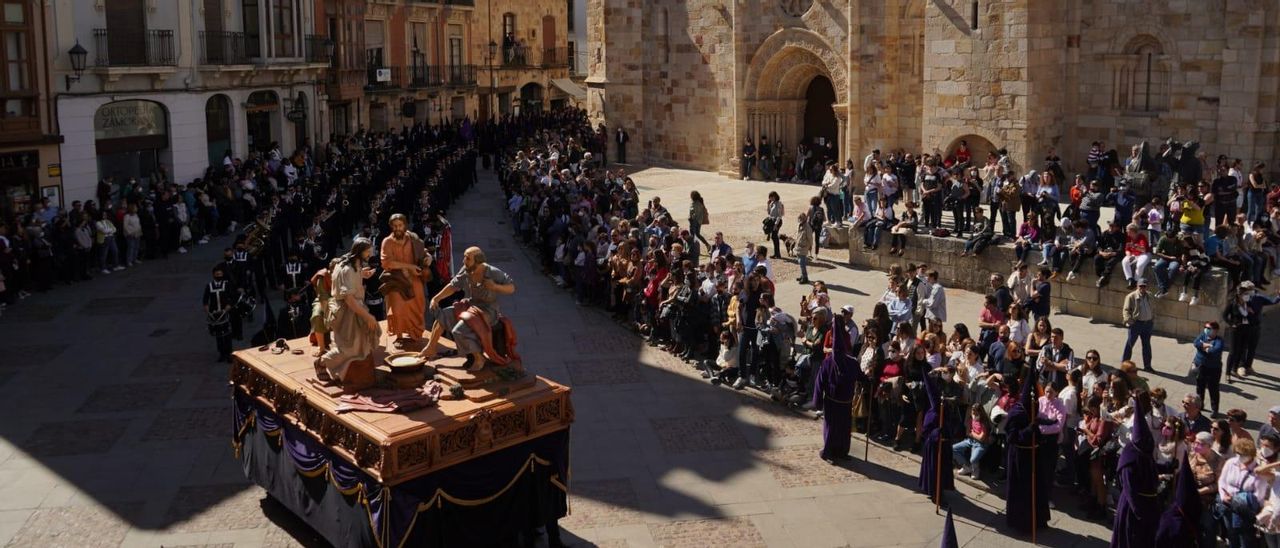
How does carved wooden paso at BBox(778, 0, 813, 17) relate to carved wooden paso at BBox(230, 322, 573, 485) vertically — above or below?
above

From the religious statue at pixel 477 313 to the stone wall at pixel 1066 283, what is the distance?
1149 centimetres

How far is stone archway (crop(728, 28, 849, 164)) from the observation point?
3219cm

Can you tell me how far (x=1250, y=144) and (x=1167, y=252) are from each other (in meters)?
8.94

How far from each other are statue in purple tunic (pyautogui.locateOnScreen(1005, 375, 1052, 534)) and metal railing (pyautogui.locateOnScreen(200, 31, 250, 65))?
24.2m

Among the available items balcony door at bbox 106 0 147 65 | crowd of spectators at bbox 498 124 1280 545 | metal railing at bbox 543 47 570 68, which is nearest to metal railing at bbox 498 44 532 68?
metal railing at bbox 543 47 570 68

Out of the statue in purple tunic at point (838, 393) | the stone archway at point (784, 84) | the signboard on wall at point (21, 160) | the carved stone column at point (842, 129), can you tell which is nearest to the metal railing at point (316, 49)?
the signboard on wall at point (21, 160)

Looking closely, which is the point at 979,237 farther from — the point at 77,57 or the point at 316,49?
the point at 316,49

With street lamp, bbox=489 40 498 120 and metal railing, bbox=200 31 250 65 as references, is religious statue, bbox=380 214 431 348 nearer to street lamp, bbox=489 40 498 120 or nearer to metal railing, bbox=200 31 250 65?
metal railing, bbox=200 31 250 65

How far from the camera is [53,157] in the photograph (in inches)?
1000

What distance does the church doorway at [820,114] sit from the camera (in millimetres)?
33969

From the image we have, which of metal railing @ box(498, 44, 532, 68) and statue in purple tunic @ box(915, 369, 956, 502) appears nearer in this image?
statue in purple tunic @ box(915, 369, 956, 502)

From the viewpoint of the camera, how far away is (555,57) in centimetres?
5747

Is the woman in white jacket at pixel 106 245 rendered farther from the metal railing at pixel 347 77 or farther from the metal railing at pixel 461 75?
the metal railing at pixel 461 75

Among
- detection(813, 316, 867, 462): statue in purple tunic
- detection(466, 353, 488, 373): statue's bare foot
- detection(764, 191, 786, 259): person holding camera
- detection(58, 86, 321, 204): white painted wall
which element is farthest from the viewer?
detection(58, 86, 321, 204): white painted wall
